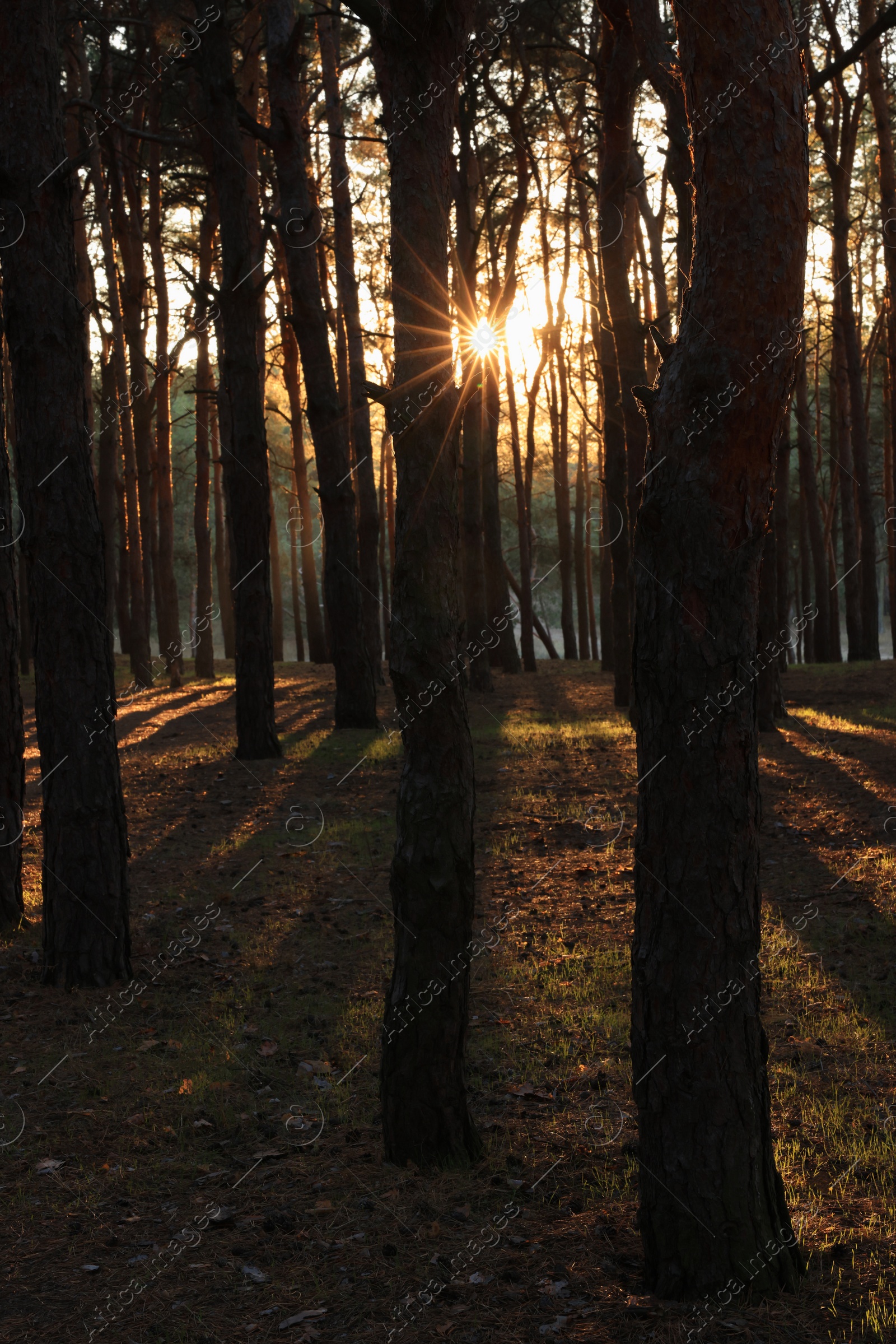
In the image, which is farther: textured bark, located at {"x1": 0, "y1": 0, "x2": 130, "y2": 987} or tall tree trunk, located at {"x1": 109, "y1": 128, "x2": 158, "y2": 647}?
tall tree trunk, located at {"x1": 109, "y1": 128, "x2": 158, "y2": 647}

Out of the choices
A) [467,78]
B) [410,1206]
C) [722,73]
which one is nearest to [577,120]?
[467,78]

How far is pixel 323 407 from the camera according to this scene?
13.2 m

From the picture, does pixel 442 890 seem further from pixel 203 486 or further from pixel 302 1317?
pixel 203 486

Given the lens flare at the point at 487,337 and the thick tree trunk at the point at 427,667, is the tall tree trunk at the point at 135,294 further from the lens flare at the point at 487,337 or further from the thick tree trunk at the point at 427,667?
the thick tree trunk at the point at 427,667

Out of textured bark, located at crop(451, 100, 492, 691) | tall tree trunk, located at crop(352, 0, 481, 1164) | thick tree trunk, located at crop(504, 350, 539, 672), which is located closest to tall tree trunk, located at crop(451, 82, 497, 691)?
textured bark, located at crop(451, 100, 492, 691)

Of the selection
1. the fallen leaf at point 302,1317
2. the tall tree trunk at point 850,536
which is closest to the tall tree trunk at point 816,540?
the tall tree trunk at point 850,536

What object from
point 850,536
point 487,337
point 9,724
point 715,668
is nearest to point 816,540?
point 850,536

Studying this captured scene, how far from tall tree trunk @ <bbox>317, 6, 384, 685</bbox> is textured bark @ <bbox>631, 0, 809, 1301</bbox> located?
1182cm

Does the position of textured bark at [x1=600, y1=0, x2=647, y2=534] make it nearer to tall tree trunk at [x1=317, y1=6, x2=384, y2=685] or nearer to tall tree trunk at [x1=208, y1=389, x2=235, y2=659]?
tall tree trunk at [x1=317, y1=6, x2=384, y2=685]

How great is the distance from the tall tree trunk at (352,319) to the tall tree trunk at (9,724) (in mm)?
8246

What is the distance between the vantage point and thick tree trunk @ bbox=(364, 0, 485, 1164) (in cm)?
380

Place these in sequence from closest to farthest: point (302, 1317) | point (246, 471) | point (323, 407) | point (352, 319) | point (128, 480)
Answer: point (302, 1317) → point (246, 471) → point (323, 407) → point (352, 319) → point (128, 480)

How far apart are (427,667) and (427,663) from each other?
0.02 metres

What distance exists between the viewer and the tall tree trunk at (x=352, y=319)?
610 inches
